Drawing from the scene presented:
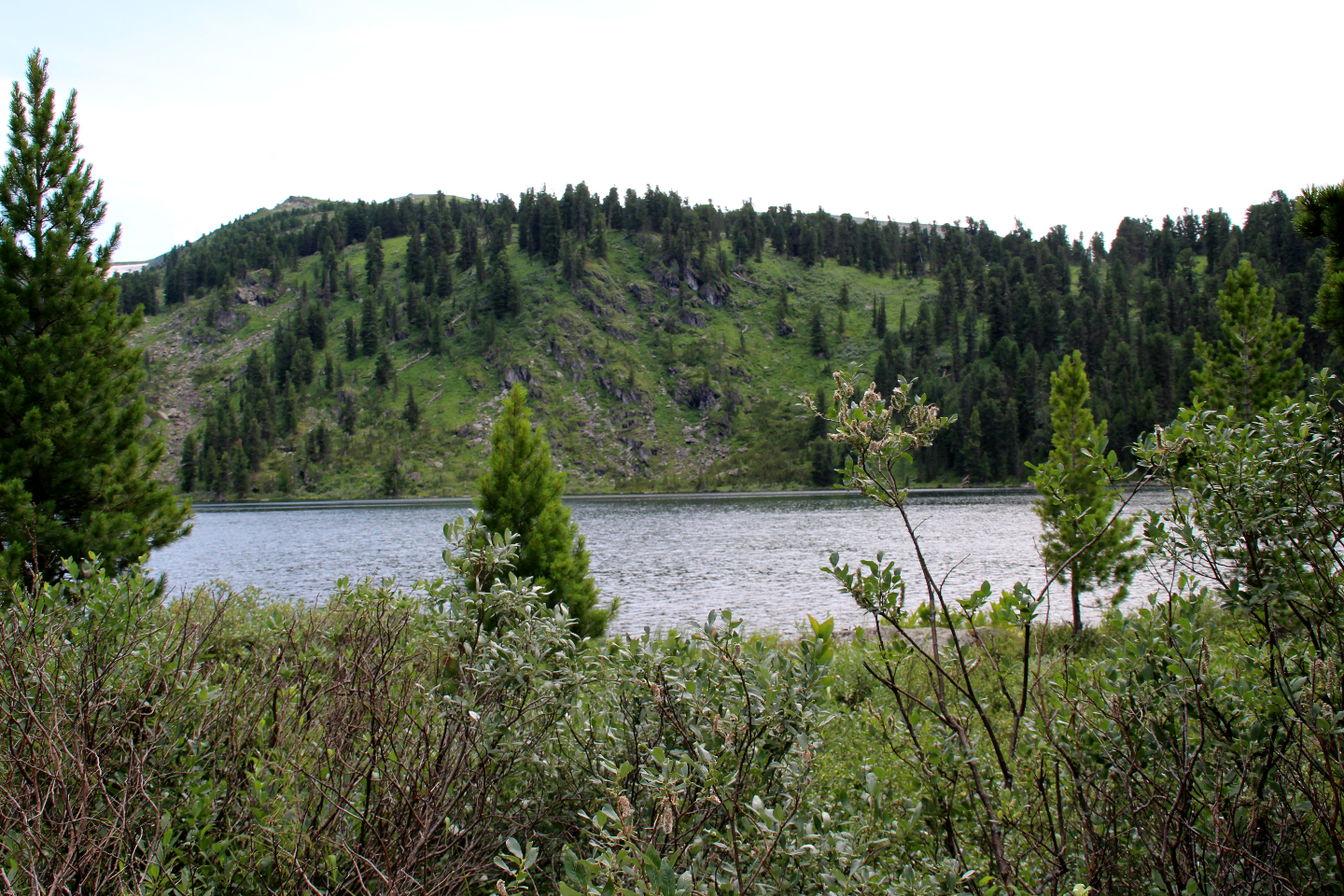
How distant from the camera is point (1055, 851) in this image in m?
2.78

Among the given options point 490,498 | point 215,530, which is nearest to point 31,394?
point 490,498

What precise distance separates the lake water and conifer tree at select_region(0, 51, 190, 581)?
4.04 meters

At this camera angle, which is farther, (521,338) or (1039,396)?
(521,338)

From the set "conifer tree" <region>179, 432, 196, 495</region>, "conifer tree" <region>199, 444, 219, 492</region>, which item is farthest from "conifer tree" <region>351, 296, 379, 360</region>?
"conifer tree" <region>199, 444, 219, 492</region>

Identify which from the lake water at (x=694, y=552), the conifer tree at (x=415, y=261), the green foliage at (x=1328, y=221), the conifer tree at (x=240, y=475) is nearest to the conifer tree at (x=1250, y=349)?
the lake water at (x=694, y=552)

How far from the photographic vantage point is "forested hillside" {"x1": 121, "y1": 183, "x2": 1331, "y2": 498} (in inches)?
4852

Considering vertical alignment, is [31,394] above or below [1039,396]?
below

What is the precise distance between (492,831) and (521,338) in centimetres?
15667

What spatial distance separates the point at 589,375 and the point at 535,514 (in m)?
142

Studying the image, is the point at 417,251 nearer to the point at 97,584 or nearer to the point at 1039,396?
the point at 1039,396

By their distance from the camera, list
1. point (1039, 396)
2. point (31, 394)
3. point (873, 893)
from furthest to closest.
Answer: point (1039, 396) → point (31, 394) → point (873, 893)

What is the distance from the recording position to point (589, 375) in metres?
154

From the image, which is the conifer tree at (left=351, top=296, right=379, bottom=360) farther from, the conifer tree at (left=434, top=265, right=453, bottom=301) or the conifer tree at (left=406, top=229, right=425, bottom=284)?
the conifer tree at (left=406, top=229, right=425, bottom=284)

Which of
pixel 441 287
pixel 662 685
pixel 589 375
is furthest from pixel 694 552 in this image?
pixel 441 287
